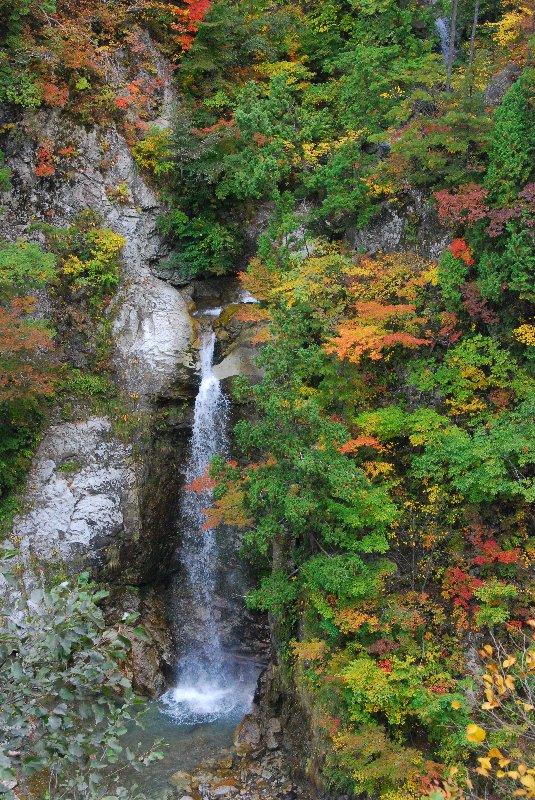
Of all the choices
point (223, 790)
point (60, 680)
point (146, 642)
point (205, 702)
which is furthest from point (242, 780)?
point (60, 680)

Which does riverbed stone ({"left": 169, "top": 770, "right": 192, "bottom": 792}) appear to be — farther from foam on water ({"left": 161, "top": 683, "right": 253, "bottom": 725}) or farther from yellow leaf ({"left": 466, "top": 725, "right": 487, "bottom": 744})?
yellow leaf ({"left": 466, "top": 725, "right": 487, "bottom": 744})

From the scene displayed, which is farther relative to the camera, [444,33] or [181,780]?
[444,33]

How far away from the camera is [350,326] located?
1103cm

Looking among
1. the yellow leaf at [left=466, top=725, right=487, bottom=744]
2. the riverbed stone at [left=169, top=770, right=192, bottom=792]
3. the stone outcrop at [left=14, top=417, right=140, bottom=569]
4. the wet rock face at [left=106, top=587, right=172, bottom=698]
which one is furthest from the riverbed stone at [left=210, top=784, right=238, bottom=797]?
the yellow leaf at [left=466, top=725, right=487, bottom=744]

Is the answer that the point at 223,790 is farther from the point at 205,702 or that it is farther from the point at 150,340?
the point at 150,340

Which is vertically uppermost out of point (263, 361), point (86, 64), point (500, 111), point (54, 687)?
point (86, 64)

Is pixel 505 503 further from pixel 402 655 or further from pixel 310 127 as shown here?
pixel 310 127

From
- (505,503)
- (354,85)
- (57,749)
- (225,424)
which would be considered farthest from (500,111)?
(57,749)

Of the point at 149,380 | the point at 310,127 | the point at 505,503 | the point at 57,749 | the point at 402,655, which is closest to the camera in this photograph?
the point at 57,749

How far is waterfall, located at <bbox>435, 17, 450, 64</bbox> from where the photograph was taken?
58.0 ft

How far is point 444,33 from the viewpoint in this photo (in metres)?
18.0

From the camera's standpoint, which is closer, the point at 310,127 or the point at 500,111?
the point at 500,111

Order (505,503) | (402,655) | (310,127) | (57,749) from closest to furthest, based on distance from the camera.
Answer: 1. (57,749)
2. (402,655)
3. (505,503)
4. (310,127)

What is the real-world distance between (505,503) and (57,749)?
8.35m
